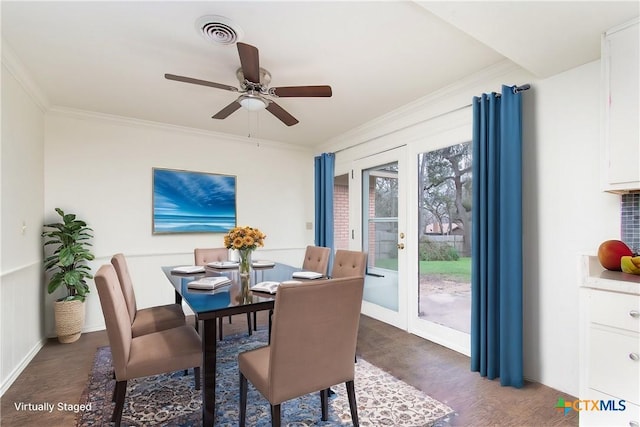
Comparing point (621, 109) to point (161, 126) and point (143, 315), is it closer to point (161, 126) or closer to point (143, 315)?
point (143, 315)

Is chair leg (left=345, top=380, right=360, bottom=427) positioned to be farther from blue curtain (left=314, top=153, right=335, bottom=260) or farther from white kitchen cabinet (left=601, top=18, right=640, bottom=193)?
blue curtain (left=314, top=153, right=335, bottom=260)

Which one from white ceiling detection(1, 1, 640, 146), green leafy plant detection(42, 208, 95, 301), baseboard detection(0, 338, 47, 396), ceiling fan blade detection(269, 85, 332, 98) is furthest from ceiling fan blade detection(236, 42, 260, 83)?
baseboard detection(0, 338, 47, 396)

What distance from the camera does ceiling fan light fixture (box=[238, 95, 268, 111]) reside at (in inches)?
92.4

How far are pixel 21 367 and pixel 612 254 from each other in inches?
167

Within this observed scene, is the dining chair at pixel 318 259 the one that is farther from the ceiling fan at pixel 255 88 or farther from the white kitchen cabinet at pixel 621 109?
the white kitchen cabinet at pixel 621 109

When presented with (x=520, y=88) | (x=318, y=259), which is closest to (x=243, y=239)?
(x=318, y=259)

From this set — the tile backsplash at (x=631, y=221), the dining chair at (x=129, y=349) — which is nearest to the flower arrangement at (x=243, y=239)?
the dining chair at (x=129, y=349)

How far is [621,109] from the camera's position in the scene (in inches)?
65.2

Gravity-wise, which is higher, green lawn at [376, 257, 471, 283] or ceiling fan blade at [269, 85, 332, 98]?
ceiling fan blade at [269, 85, 332, 98]

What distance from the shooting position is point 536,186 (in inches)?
91.4

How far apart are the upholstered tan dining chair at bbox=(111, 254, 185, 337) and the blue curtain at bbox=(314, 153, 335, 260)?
7.94 ft

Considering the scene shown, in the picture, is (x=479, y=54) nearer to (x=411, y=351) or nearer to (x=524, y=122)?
(x=524, y=122)

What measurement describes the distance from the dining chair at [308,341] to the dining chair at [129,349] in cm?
43

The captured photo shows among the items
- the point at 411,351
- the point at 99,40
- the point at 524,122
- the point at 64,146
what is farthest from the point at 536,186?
the point at 64,146
